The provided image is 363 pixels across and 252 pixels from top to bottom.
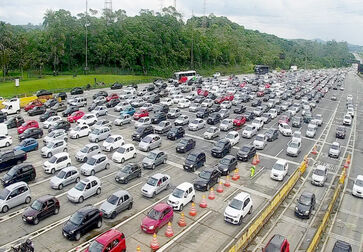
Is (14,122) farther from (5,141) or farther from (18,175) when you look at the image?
(18,175)

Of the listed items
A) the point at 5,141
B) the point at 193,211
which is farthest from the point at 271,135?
the point at 5,141

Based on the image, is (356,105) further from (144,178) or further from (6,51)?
(6,51)

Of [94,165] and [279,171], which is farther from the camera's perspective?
[279,171]

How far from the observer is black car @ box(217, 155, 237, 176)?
34.5m

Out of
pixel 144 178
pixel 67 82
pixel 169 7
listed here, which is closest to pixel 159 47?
pixel 169 7

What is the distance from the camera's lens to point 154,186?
96.2ft

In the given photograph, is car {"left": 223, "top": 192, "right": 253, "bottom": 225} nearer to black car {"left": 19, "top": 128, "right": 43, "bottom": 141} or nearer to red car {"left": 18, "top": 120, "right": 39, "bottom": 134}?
black car {"left": 19, "top": 128, "right": 43, "bottom": 141}

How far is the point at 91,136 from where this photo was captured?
4231cm

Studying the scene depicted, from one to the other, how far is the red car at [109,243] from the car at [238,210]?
8.50 metres

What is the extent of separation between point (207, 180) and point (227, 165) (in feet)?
15.2

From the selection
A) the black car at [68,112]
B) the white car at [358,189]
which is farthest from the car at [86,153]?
the white car at [358,189]

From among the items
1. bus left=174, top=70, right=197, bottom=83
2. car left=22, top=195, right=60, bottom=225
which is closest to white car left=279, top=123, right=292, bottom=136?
car left=22, top=195, right=60, bottom=225

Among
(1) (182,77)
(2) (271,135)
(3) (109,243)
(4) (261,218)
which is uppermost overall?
(1) (182,77)

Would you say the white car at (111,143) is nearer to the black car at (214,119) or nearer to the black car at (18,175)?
the black car at (18,175)
